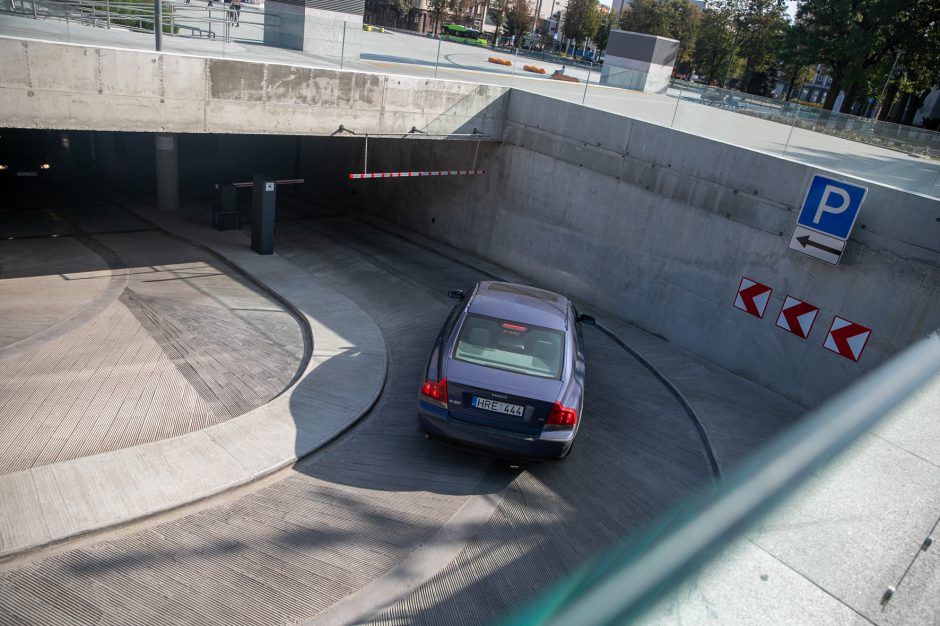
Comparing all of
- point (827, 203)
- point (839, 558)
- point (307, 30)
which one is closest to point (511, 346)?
point (839, 558)

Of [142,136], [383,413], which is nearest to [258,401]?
[383,413]

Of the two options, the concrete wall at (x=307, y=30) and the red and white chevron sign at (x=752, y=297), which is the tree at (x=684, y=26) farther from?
the red and white chevron sign at (x=752, y=297)

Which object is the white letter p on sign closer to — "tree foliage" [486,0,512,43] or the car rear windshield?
the car rear windshield

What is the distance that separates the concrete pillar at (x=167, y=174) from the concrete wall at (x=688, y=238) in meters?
6.60

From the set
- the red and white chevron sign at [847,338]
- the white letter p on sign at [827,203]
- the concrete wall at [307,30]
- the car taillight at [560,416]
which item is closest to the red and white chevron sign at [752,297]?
the red and white chevron sign at [847,338]

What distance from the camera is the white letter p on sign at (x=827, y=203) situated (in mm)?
9844

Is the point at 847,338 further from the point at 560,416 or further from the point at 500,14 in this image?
the point at 500,14

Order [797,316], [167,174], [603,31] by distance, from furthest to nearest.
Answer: [603,31] → [167,174] → [797,316]

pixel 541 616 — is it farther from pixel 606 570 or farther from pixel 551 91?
pixel 551 91

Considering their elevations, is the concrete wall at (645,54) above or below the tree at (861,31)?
below

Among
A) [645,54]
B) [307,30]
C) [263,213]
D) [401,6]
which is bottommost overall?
[263,213]

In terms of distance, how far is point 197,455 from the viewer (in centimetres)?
700

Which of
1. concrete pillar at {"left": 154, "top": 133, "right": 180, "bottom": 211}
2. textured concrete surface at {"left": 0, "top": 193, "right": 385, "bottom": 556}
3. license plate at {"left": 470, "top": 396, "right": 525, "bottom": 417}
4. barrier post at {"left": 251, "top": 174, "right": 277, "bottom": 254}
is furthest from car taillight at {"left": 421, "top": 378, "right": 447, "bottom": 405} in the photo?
concrete pillar at {"left": 154, "top": 133, "right": 180, "bottom": 211}

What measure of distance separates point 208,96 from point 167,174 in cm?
673
